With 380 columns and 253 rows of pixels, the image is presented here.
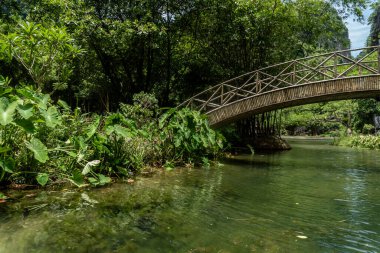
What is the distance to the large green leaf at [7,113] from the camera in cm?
370

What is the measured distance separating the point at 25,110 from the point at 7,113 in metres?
0.27

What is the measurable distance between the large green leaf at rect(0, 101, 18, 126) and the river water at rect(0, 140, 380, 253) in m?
0.99

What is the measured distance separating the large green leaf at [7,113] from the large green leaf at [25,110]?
97 millimetres

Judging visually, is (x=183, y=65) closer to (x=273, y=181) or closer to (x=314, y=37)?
(x=314, y=37)

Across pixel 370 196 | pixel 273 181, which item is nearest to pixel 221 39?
pixel 273 181

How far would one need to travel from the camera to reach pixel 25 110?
4.06m

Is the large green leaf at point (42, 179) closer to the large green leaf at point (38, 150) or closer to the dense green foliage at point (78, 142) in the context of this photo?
the dense green foliage at point (78, 142)

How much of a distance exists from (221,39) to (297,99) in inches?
178

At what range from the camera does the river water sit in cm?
306

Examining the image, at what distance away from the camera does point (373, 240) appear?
A: 131 inches

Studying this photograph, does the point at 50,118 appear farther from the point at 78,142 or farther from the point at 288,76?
the point at 288,76

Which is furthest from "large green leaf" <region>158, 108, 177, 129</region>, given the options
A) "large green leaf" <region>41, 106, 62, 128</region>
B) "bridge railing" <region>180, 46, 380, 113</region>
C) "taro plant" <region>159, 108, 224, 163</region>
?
"large green leaf" <region>41, 106, 62, 128</region>

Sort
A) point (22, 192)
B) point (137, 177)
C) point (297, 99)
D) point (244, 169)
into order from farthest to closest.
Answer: point (297, 99) < point (244, 169) < point (137, 177) < point (22, 192)

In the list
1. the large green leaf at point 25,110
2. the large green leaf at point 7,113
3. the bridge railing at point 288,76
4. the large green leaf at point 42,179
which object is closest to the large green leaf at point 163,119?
the bridge railing at point 288,76
